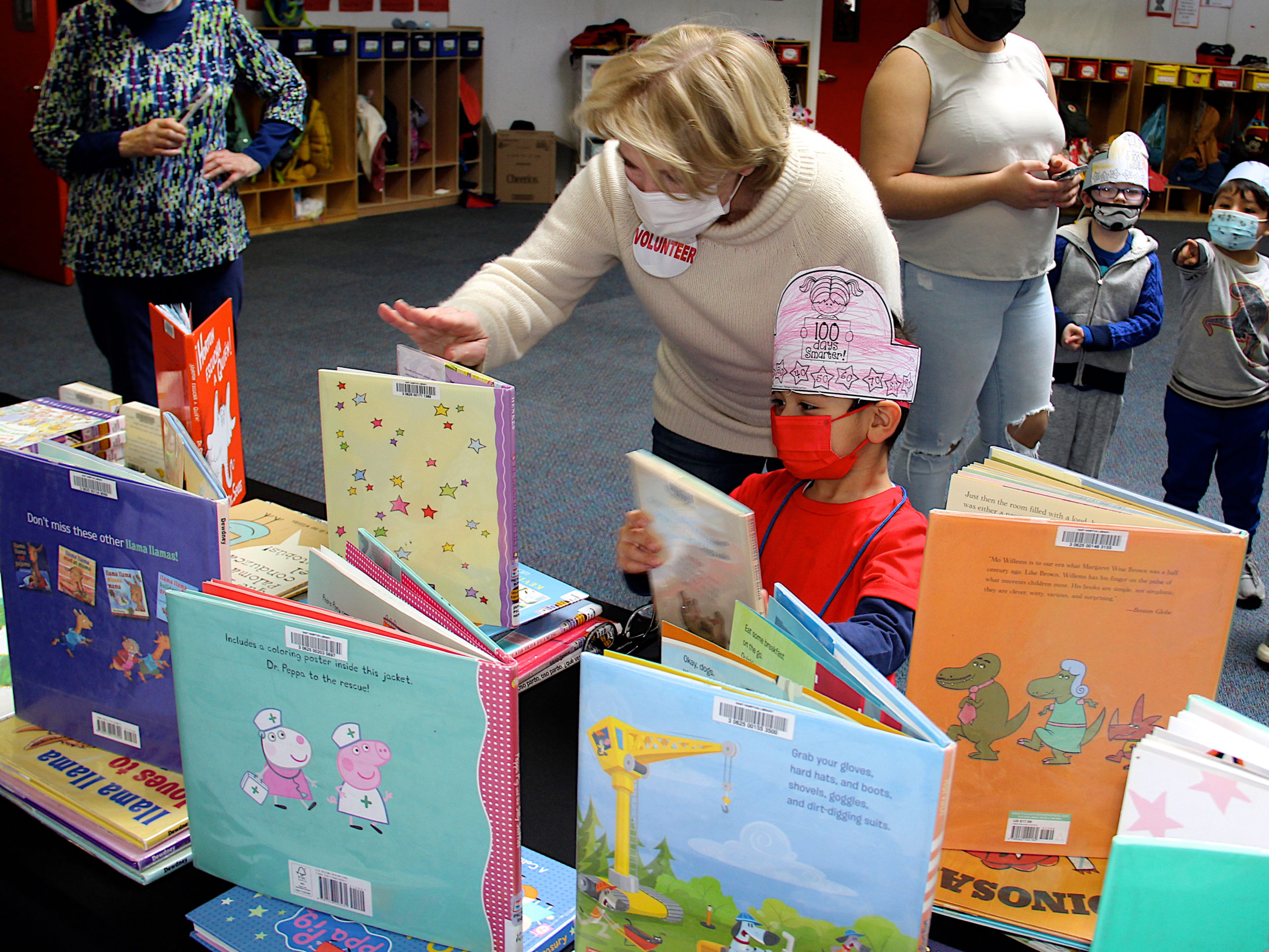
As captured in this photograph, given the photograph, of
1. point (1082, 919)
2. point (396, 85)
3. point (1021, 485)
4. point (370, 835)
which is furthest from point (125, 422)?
point (396, 85)

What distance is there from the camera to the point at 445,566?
1.56 meters

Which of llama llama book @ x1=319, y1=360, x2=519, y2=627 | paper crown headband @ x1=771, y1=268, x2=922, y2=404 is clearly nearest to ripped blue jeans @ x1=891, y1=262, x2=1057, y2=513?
paper crown headband @ x1=771, y1=268, x2=922, y2=404

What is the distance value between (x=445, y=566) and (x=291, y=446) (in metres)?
2.65

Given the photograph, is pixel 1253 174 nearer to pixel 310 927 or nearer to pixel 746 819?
pixel 746 819

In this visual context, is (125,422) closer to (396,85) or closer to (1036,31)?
(396,85)

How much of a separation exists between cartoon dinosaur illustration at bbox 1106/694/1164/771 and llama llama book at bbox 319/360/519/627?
776mm

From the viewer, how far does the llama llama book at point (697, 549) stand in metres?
1.10

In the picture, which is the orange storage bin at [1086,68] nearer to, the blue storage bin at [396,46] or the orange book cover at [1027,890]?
the blue storage bin at [396,46]

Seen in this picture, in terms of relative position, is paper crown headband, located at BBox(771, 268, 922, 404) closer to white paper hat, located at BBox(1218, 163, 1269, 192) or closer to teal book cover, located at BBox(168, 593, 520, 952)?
teal book cover, located at BBox(168, 593, 520, 952)

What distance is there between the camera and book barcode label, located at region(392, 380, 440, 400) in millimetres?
1473

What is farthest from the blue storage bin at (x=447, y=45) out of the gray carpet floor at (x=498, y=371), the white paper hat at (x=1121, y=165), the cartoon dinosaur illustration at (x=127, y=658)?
the cartoon dinosaur illustration at (x=127, y=658)

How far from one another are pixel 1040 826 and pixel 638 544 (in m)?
0.51

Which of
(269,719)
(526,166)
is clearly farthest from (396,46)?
(269,719)

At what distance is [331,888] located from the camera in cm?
103
